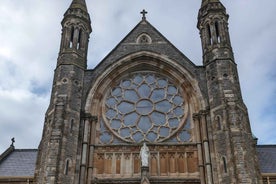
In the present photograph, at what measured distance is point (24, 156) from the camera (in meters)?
22.3

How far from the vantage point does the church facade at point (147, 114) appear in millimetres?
15672

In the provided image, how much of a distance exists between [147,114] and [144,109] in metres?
0.39

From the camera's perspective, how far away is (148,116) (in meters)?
18.4

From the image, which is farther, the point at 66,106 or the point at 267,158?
the point at 267,158

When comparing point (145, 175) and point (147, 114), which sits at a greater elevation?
point (147, 114)

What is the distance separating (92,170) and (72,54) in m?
6.50

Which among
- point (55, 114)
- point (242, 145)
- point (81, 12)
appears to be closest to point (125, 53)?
point (81, 12)

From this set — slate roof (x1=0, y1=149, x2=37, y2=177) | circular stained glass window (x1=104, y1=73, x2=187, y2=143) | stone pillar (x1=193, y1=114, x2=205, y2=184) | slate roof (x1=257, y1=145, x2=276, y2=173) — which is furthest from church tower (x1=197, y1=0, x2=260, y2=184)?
slate roof (x1=0, y1=149, x2=37, y2=177)

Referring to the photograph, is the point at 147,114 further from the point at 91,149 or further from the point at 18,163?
the point at 18,163

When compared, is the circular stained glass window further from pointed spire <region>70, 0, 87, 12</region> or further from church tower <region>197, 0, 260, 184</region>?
pointed spire <region>70, 0, 87, 12</region>

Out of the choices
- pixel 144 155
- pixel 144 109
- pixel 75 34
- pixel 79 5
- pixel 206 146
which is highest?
pixel 79 5

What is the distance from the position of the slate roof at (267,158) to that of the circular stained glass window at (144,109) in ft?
17.3

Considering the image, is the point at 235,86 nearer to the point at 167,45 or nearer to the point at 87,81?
the point at 167,45

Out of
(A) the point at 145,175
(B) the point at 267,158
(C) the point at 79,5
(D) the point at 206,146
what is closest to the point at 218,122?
(D) the point at 206,146
